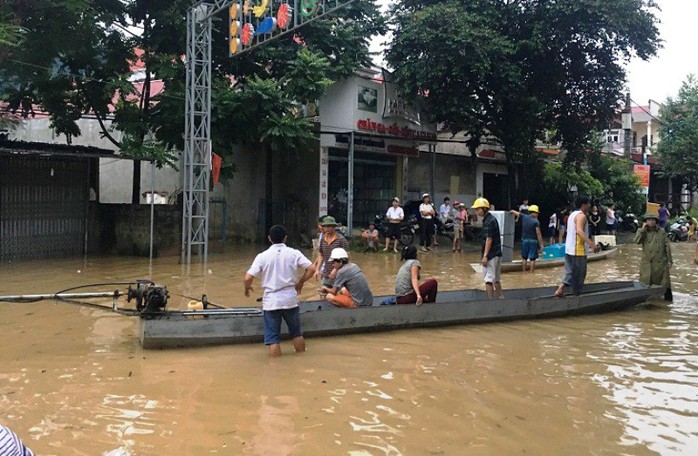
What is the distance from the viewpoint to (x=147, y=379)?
6105 millimetres

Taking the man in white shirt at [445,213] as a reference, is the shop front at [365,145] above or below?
above

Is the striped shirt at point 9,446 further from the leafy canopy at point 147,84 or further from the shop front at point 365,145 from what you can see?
the shop front at point 365,145

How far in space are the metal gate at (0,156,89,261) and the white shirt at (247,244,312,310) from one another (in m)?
11.0

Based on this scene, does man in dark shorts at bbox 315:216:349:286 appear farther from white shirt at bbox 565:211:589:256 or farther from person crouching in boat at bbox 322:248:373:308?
white shirt at bbox 565:211:589:256

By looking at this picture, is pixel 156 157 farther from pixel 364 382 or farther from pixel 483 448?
pixel 483 448

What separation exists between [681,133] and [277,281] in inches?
1354

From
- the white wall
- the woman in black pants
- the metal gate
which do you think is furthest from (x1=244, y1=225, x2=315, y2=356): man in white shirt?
the white wall

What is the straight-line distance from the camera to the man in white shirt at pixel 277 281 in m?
6.82

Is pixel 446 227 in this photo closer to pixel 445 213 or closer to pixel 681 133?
pixel 445 213

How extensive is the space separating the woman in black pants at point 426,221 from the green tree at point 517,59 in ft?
11.4

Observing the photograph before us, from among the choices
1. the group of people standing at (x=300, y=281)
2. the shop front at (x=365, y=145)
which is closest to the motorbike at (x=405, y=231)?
the shop front at (x=365, y=145)

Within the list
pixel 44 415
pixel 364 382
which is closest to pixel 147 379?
pixel 44 415

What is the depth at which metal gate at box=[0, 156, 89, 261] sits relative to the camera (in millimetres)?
15219

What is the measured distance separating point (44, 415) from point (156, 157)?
1128cm
